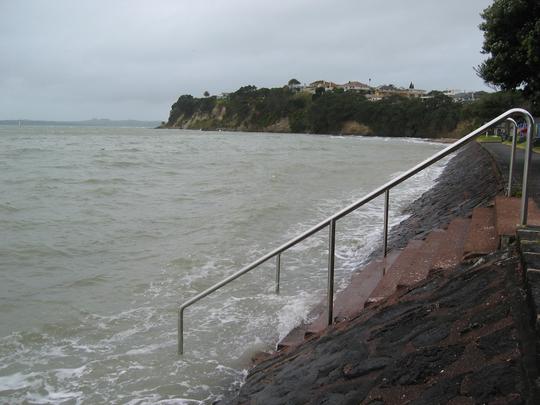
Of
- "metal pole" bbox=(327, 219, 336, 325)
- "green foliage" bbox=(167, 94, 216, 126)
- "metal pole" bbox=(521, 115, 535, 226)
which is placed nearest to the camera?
"metal pole" bbox=(521, 115, 535, 226)

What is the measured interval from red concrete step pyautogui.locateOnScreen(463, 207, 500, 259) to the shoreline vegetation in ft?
144

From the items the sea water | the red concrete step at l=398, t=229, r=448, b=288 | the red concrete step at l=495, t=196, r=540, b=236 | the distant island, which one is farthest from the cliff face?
the red concrete step at l=495, t=196, r=540, b=236

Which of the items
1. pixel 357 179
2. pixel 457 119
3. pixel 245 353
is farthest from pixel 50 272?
pixel 457 119

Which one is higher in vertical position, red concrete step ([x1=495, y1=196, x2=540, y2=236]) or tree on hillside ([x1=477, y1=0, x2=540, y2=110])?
tree on hillside ([x1=477, y1=0, x2=540, y2=110])

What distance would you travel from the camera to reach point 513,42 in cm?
1205

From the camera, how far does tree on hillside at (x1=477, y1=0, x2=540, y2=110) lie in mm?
11219

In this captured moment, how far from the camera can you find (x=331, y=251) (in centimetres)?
354

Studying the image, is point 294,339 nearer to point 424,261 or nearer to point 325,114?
point 424,261

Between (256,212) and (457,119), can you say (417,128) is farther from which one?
(256,212)

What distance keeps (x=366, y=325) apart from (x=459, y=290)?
657mm

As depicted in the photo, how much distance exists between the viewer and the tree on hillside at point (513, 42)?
1122cm

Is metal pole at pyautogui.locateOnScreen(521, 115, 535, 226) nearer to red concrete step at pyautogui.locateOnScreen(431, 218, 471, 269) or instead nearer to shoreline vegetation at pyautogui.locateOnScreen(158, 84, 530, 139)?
red concrete step at pyautogui.locateOnScreen(431, 218, 471, 269)

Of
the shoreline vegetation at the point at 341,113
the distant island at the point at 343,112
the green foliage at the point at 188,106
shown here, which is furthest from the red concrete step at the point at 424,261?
the green foliage at the point at 188,106

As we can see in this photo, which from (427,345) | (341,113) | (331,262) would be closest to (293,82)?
(341,113)
